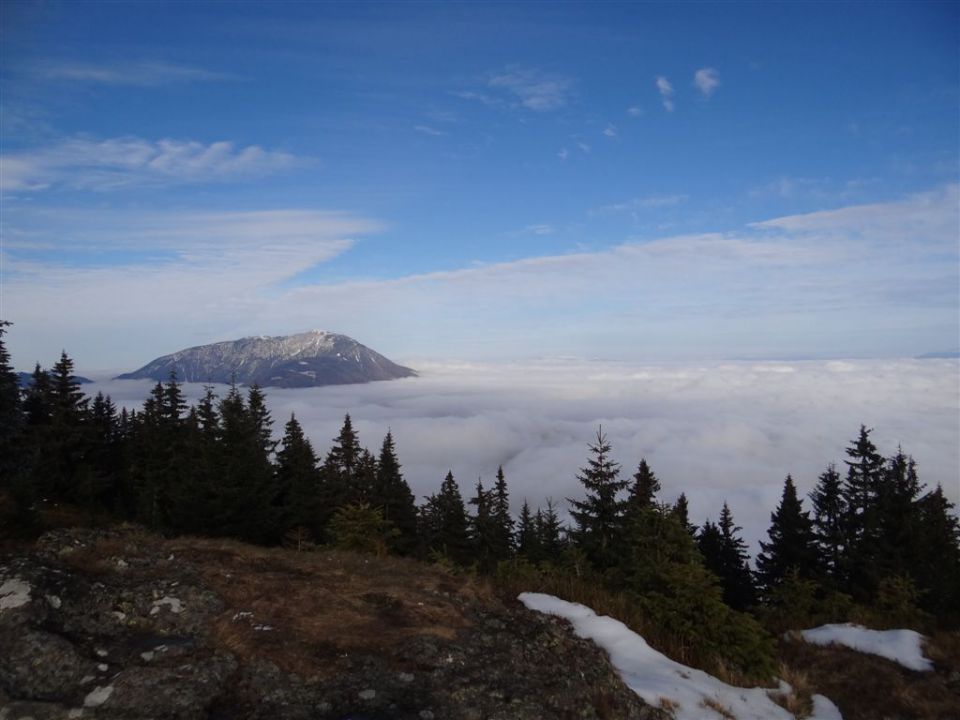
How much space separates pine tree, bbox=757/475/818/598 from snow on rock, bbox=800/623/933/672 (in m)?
30.4

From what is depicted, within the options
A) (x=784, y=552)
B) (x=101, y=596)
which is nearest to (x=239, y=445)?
(x=101, y=596)

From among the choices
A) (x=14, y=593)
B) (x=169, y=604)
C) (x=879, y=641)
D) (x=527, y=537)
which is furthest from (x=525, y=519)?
(x=14, y=593)

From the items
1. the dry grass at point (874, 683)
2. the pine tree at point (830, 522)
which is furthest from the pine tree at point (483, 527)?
the dry grass at point (874, 683)

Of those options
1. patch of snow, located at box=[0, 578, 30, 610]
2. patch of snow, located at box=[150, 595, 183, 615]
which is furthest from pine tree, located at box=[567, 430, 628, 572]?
patch of snow, located at box=[0, 578, 30, 610]

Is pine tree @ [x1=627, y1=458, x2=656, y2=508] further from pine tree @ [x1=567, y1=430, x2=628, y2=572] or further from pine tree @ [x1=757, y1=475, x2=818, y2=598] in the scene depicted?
pine tree @ [x1=757, y1=475, x2=818, y2=598]

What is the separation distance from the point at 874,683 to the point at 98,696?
10.9 metres

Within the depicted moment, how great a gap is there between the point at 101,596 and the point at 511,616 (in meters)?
6.00

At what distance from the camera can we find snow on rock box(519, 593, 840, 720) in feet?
22.8

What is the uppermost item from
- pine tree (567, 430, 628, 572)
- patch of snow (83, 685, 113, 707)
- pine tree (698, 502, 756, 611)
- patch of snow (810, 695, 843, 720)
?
patch of snow (83, 685, 113, 707)

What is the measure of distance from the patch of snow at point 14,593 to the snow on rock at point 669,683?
7.41m

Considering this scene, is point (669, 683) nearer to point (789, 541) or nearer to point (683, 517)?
point (683, 517)

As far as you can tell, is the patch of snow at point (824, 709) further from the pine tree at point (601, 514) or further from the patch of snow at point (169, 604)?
the pine tree at point (601, 514)

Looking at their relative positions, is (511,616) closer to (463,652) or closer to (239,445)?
(463,652)

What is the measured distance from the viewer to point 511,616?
8703mm
